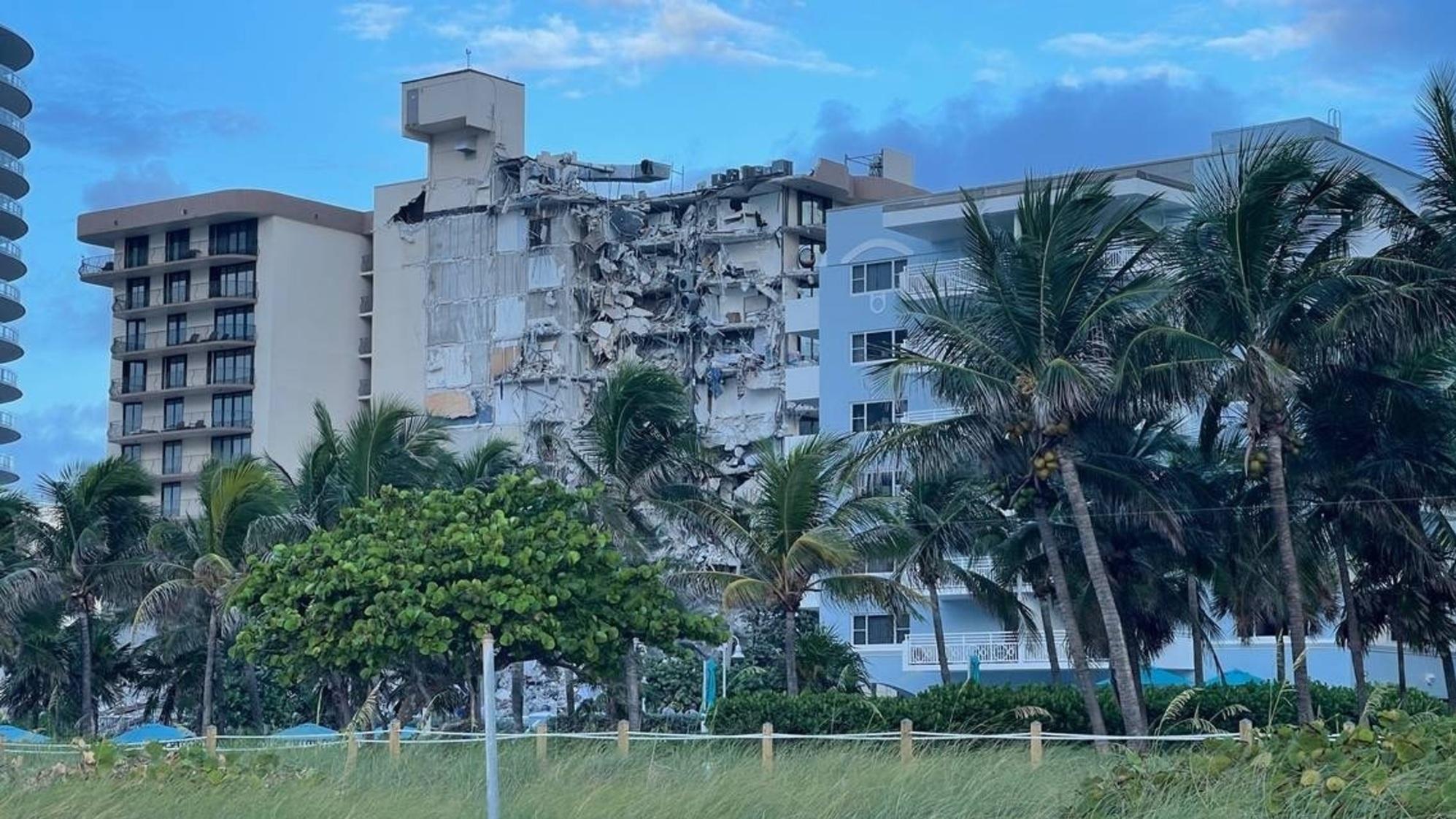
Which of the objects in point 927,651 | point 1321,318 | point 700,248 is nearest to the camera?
point 1321,318

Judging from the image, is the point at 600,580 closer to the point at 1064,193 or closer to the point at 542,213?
the point at 1064,193

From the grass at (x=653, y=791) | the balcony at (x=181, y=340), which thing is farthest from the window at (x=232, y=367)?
the grass at (x=653, y=791)

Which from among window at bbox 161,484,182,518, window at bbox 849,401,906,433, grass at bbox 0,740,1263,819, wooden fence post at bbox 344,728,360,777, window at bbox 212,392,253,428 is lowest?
grass at bbox 0,740,1263,819

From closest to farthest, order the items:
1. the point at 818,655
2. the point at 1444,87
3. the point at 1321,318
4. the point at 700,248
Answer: the point at 1444,87, the point at 1321,318, the point at 818,655, the point at 700,248

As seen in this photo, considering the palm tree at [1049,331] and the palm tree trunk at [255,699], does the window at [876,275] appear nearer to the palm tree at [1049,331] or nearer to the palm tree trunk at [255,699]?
the palm tree trunk at [255,699]

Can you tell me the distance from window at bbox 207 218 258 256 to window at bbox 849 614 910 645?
135ft

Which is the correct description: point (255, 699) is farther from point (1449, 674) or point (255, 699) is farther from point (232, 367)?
point (232, 367)

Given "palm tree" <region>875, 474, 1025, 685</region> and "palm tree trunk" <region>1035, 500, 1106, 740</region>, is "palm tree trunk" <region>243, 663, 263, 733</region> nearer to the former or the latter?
"palm tree" <region>875, 474, 1025, 685</region>

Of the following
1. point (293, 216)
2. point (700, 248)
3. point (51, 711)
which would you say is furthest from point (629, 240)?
point (51, 711)

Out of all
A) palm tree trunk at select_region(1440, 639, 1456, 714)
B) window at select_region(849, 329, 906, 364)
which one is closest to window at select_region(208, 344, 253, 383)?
window at select_region(849, 329, 906, 364)

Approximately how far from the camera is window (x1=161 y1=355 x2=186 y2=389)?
9419 cm

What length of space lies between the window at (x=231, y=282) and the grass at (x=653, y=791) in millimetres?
74517

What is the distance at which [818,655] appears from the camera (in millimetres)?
46844

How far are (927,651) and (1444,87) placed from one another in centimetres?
2909
